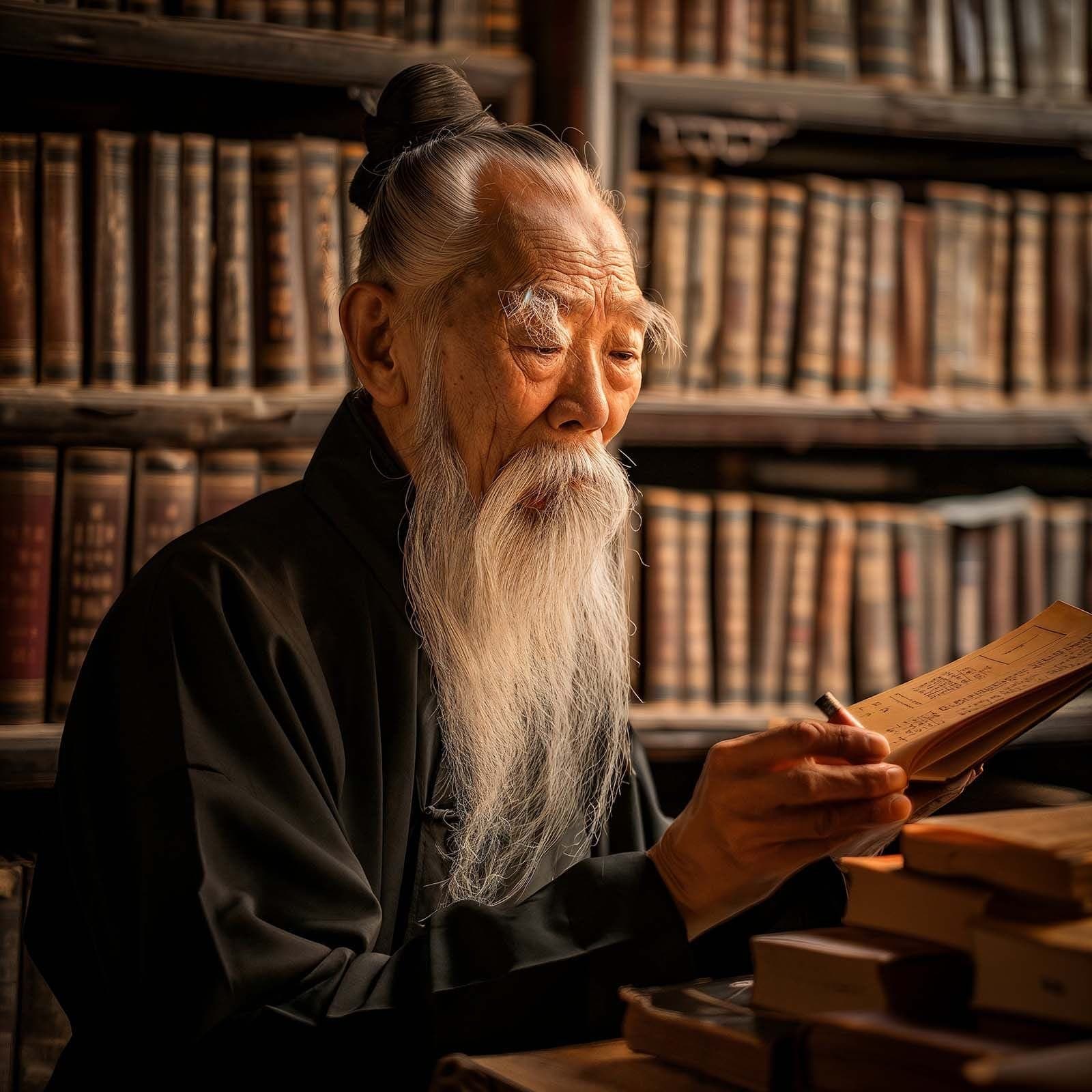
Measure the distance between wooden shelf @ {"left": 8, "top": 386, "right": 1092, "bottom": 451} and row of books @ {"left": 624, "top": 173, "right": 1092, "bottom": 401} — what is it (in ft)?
0.13

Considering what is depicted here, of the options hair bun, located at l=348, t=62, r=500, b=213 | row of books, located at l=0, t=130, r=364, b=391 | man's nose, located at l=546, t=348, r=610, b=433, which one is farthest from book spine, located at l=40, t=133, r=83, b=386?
man's nose, located at l=546, t=348, r=610, b=433

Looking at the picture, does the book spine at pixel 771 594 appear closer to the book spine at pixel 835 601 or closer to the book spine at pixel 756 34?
the book spine at pixel 835 601

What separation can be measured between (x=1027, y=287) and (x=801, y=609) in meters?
0.63

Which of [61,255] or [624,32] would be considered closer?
[61,255]

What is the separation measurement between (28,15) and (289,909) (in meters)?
1.21

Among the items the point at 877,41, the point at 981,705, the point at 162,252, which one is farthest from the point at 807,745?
the point at 877,41

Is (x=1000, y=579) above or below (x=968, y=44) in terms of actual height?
below

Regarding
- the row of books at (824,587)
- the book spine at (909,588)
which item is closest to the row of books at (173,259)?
the row of books at (824,587)

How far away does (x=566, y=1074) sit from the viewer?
84cm

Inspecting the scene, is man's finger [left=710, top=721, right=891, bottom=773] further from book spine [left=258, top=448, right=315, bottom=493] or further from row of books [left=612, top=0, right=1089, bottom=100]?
row of books [left=612, top=0, right=1089, bottom=100]

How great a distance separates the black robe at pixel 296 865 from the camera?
94 centimetres

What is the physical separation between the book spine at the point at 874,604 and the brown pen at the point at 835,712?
1010 mm

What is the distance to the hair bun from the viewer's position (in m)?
1.39

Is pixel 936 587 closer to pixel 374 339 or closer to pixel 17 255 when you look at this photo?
pixel 374 339
